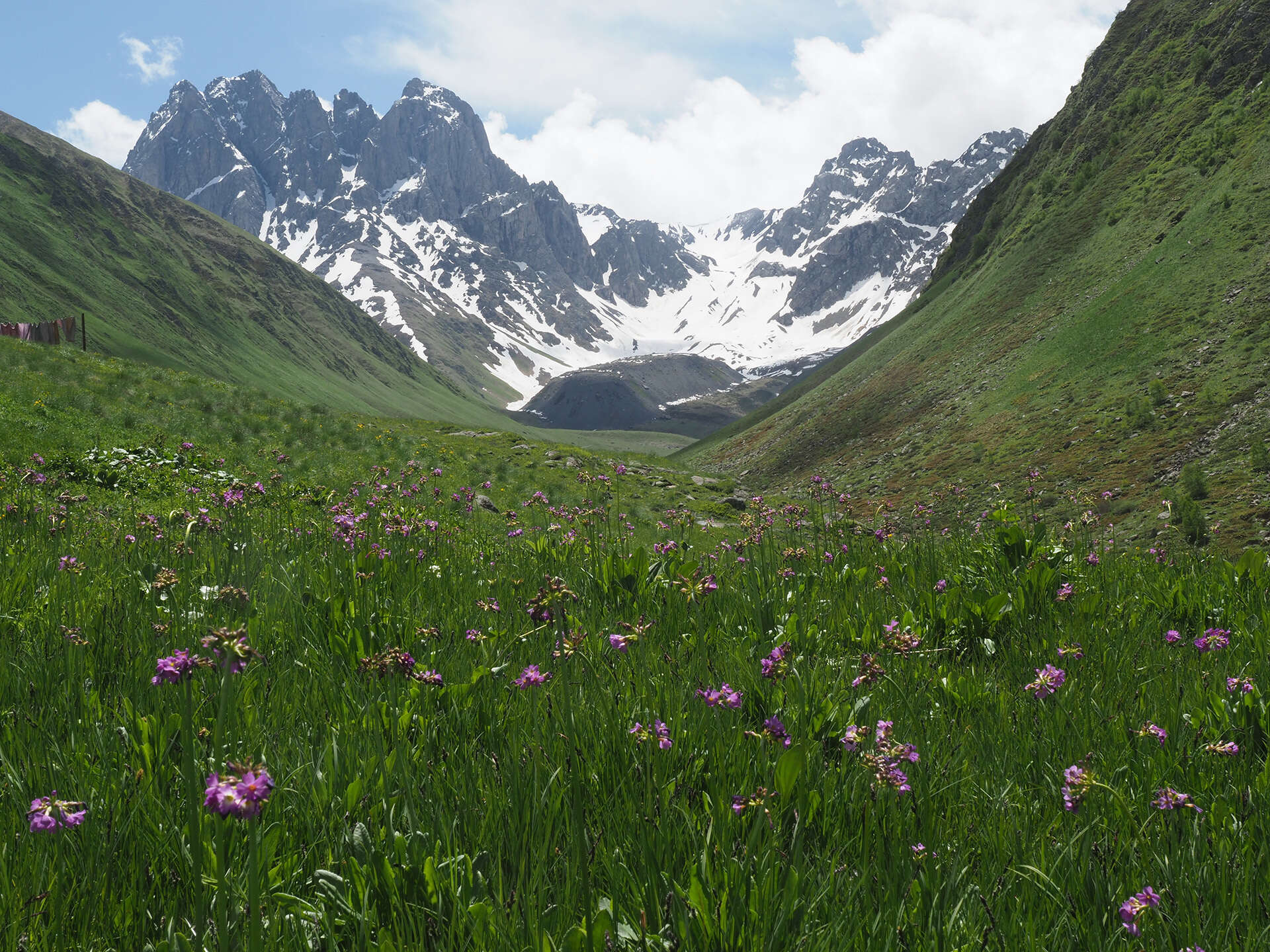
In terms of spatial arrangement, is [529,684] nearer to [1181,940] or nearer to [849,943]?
[849,943]

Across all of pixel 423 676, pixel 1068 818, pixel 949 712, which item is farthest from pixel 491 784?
pixel 949 712

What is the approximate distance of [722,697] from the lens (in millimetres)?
3135

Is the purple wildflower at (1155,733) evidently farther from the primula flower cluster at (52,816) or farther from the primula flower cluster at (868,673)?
the primula flower cluster at (52,816)

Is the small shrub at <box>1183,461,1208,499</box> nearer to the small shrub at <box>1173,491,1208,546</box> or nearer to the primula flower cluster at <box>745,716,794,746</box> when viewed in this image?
the small shrub at <box>1173,491,1208,546</box>

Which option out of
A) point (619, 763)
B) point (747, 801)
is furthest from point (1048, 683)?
point (619, 763)

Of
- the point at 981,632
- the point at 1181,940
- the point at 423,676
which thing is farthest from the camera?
the point at 981,632

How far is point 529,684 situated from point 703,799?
43.0 inches

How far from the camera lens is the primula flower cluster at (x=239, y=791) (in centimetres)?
146

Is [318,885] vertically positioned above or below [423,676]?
below

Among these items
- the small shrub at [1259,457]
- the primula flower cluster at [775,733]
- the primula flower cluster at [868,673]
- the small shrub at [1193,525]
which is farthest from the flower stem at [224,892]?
the small shrub at [1259,457]

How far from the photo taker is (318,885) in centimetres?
211

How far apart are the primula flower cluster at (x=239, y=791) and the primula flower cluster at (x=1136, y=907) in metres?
2.28

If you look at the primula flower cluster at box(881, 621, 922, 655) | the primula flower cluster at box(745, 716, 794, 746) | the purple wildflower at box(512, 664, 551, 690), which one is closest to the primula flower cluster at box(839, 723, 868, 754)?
the primula flower cluster at box(745, 716, 794, 746)

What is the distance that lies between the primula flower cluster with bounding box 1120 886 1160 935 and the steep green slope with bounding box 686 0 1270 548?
2058cm
